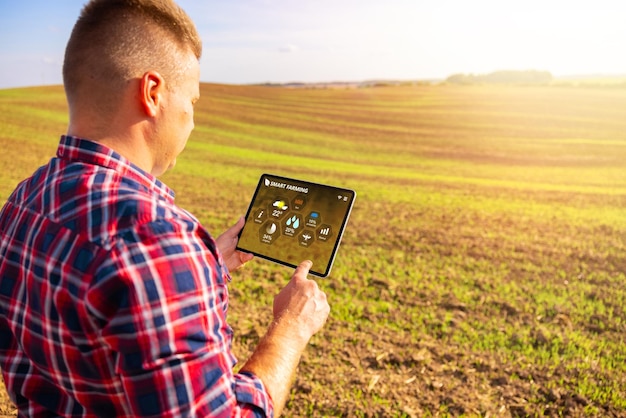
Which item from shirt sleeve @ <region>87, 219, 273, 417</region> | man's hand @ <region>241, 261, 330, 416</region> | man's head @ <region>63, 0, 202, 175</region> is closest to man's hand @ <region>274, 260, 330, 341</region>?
man's hand @ <region>241, 261, 330, 416</region>

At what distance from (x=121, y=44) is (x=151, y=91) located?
0.16 m

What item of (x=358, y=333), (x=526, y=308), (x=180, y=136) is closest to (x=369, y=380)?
(x=358, y=333)

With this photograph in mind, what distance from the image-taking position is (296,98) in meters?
53.7

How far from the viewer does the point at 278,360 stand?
1.73 m

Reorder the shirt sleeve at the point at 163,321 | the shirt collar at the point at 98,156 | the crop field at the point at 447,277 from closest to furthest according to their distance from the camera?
the shirt sleeve at the point at 163,321
the shirt collar at the point at 98,156
the crop field at the point at 447,277

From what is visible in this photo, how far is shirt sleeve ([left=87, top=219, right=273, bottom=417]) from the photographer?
1276 millimetres

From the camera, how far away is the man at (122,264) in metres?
1.29

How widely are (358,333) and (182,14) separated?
4883mm

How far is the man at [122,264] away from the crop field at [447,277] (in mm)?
3401

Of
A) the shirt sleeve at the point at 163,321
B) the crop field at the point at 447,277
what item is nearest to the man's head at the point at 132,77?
the shirt sleeve at the point at 163,321

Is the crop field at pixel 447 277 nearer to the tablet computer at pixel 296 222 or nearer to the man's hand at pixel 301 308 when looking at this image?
the tablet computer at pixel 296 222

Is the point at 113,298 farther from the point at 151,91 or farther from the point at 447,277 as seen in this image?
the point at 447,277

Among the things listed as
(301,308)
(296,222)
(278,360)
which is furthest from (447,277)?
(278,360)

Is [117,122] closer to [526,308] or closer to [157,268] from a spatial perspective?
[157,268]
